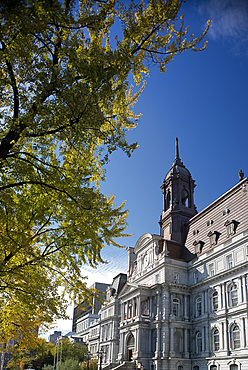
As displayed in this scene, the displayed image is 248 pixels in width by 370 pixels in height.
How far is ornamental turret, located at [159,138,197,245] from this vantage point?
54.7 m

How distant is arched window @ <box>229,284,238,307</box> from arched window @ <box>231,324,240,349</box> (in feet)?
7.73

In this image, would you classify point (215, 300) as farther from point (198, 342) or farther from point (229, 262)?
point (198, 342)

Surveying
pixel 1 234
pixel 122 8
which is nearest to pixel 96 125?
pixel 122 8

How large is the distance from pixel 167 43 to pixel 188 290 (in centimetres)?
4303

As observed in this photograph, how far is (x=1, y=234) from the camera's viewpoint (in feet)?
29.7

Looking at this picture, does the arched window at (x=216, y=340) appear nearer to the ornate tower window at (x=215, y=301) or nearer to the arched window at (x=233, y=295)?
the ornate tower window at (x=215, y=301)

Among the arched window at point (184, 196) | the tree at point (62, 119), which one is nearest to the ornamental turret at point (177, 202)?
the arched window at point (184, 196)

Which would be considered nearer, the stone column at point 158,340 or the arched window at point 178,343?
the stone column at point 158,340

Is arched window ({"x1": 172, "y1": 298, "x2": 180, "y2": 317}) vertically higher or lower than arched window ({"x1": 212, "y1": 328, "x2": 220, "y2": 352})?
higher

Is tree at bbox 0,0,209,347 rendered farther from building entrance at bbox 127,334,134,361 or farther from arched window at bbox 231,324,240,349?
building entrance at bbox 127,334,134,361

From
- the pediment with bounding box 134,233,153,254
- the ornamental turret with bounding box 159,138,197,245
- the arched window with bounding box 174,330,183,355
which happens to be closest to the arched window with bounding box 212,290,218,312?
the arched window with bounding box 174,330,183,355

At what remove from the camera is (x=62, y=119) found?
7719 millimetres

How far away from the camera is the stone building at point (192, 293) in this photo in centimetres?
3700

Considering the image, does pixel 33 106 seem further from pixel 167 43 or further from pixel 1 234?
pixel 167 43
